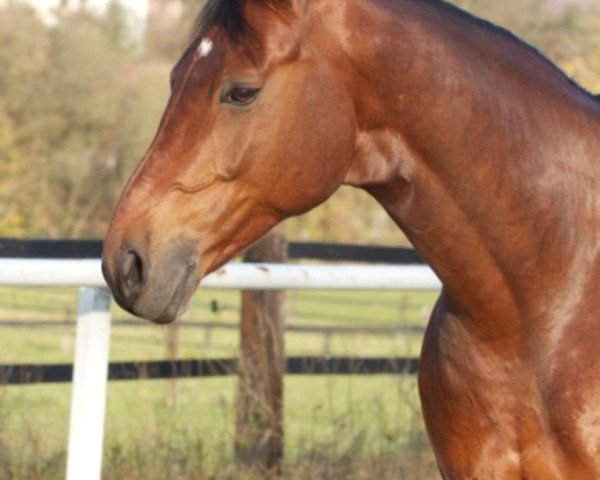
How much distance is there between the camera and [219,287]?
569 centimetres

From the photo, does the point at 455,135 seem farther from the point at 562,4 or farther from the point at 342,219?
the point at 562,4

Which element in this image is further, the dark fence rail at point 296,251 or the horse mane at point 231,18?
the dark fence rail at point 296,251

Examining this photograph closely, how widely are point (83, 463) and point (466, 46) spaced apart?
2.17m

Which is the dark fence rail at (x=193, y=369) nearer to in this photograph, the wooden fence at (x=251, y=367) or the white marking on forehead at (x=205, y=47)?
the wooden fence at (x=251, y=367)

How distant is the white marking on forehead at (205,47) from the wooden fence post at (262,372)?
334cm

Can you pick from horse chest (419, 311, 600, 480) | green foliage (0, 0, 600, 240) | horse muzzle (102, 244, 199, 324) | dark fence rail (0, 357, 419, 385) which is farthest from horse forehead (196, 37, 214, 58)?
green foliage (0, 0, 600, 240)

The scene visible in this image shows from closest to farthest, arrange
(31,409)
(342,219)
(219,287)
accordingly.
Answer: (219,287), (31,409), (342,219)

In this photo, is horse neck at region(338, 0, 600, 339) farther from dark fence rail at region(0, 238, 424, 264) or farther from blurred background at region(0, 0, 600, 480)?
blurred background at region(0, 0, 600, 480)

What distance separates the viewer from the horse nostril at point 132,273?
128 inches

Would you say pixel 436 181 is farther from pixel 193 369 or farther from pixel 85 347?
pixel 193 369

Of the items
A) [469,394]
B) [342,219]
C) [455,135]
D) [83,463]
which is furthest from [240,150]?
[342,219]

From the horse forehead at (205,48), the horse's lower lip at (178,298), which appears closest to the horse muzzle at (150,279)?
the horse's lower lip at (178,298)

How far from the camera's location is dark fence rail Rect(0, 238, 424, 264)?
6051 millimetres

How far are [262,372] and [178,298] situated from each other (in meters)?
3.47
